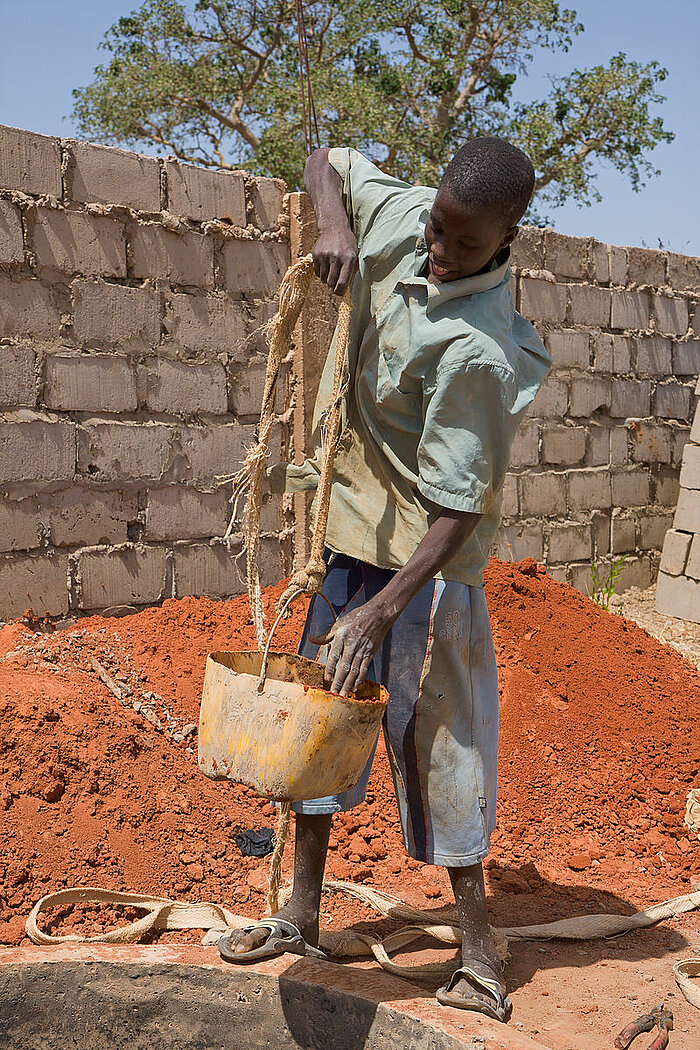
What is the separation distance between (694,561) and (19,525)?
200 inches

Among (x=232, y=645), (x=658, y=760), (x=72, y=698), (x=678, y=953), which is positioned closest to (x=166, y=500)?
(x=232, y=645)

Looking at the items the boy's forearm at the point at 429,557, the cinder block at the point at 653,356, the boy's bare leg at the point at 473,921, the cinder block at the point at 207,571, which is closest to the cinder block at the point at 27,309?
the cinder block at the point at 207,571

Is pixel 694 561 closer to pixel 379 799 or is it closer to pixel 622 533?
pixel 622 533

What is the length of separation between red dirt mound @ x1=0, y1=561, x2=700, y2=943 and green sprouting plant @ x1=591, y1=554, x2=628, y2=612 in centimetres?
206

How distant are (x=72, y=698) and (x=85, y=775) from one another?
0.35 metres

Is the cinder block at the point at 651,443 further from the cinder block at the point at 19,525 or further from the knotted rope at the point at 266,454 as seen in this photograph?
the knotted rope at the point at 266,454

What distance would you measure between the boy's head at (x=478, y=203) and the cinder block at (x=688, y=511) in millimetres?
5684

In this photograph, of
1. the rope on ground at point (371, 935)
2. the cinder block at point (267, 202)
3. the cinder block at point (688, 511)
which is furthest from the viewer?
the cinder block at point (688, 511)

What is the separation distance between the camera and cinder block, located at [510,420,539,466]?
249 inches

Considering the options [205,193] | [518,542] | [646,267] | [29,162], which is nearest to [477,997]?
[29,162]

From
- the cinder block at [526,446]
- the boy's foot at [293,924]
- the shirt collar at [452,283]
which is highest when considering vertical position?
the shirt collar at [452,283]

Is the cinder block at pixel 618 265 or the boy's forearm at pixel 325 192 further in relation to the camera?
the cinder block at pixel 618 265

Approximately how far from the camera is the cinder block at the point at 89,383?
4070mm

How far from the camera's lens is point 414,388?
2230 mm
